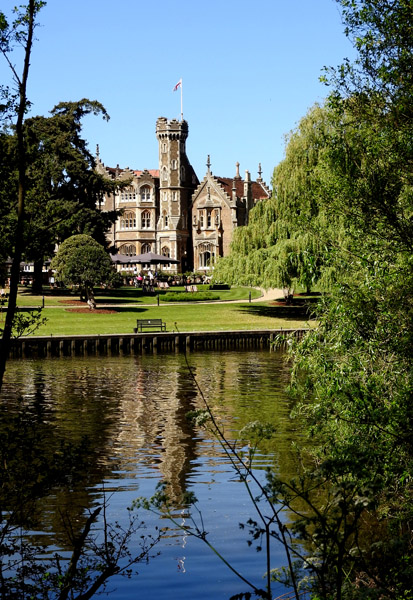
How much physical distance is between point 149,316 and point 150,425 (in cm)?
2919

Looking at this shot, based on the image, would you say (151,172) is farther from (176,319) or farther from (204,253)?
(176,319)

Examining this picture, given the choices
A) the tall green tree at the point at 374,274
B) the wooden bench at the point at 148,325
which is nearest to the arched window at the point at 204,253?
the wooden bench at the point at 148,325

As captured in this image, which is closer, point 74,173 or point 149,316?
point 149,316

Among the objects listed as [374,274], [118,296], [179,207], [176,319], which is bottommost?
[176,319]

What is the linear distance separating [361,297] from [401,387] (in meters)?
1.89

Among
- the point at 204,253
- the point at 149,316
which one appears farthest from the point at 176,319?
the point at 204,253

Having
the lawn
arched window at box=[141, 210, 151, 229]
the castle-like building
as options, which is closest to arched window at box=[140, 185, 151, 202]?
the castle-like building

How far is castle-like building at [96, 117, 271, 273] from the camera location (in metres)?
99.9

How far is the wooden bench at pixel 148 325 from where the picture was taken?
4631cm

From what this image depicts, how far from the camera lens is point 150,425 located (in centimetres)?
2488

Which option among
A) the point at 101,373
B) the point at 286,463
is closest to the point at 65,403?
the point at 101,373

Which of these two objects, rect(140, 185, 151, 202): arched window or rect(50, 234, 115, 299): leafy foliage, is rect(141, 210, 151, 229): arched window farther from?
rect(50, 234, 115, 299): leafy foliage

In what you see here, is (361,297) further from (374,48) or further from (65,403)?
(65,403)

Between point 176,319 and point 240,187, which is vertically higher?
point 240,187
